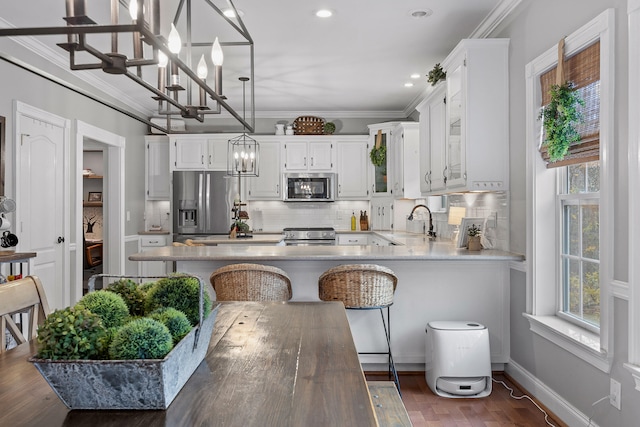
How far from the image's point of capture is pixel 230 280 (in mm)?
2953

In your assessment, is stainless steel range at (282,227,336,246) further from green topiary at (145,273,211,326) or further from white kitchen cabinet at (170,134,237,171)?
green topiary at (145,273,211,326)

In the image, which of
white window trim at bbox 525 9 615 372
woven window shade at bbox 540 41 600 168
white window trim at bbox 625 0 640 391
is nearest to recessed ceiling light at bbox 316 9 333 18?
white window trim at bbox 525 9 615 372

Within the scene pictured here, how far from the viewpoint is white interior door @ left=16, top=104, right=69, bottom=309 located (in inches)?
164

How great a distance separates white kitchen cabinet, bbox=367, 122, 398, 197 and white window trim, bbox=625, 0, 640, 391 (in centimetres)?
426

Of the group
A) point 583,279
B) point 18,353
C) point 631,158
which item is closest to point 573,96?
point 631,158

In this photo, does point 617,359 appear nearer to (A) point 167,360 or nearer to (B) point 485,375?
(B) point 485,375

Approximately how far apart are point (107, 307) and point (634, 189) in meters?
2.12

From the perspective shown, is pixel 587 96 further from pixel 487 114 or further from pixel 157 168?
pixel 157 168

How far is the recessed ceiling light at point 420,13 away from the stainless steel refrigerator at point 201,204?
3.77 m

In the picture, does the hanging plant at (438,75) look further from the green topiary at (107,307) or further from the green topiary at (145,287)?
the green topiary at (107,307)

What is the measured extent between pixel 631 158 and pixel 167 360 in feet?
6.92

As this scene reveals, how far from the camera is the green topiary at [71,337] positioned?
0.90 meters

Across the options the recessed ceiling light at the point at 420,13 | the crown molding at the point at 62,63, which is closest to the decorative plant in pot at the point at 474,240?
the recessed ceiling light at the point at 420,13

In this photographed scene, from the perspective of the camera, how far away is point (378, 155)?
6539mm
